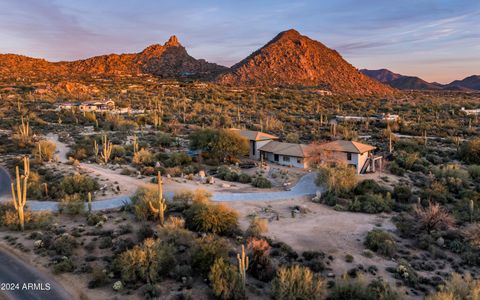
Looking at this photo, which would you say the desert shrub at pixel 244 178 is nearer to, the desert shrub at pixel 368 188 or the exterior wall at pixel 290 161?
the exterior wall at pixel 290 161

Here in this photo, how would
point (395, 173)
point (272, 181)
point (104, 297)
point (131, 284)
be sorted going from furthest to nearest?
point (395, 173)
point (272, 181)
point (131, 284)
point (104, 297)

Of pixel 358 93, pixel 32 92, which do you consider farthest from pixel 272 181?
pixel 358 93

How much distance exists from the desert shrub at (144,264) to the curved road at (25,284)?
1.93m

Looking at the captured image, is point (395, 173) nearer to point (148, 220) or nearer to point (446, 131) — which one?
point (148, 220)

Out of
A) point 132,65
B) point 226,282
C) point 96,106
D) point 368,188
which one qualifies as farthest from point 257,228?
point 132,65

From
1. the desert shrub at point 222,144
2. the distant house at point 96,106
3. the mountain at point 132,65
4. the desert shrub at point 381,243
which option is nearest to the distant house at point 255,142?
the desert shrub at point 222,144

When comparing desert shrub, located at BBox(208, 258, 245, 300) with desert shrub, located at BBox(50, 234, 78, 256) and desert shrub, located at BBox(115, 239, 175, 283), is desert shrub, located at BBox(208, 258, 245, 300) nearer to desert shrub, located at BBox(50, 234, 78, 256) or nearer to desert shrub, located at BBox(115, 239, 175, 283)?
desert shrub, located at BBox(115, 239, 175, 283)

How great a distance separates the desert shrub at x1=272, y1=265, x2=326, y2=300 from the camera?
11531 millimetres

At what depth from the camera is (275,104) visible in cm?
7312

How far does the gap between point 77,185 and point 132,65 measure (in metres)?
118

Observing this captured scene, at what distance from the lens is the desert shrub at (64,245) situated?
14.1 m

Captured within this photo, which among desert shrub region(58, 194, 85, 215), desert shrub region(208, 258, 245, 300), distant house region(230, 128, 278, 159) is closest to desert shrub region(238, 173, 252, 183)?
distant house region(230, 128, 278, 159)

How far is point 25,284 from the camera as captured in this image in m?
12.1

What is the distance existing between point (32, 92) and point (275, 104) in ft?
167
